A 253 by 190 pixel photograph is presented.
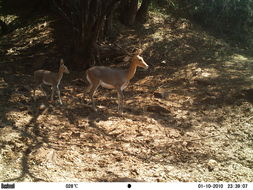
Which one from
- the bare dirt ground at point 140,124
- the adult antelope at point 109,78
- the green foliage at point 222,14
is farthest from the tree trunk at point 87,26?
the green foliage at point 222,14

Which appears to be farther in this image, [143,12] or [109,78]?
[143,12]

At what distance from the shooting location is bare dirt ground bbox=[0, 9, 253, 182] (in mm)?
5652

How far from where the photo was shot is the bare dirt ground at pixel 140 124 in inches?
223

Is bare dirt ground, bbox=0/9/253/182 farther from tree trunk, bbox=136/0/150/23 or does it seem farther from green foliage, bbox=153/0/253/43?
green foliage, bbox=153/0/253/43

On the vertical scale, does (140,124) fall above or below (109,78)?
below

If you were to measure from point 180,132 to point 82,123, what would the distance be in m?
2.11

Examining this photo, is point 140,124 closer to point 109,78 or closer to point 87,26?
point 109,78

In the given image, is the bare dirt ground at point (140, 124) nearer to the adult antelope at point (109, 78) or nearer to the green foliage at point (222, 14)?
the adult antelope at point (109, 78)

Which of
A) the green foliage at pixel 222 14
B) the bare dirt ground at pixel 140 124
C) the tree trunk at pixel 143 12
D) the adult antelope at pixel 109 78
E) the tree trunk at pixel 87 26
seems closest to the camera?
the bare dirt ground at pixel 140 124

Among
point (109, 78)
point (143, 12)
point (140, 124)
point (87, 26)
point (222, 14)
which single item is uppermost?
point (87, 26)

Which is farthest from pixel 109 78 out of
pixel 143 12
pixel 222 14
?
pixel 222 14

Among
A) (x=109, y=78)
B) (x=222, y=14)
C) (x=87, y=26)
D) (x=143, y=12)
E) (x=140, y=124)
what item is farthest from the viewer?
(x=222, y=14)

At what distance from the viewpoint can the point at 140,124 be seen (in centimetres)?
743

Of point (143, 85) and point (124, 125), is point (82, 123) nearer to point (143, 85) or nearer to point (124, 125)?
point (124, 125)
